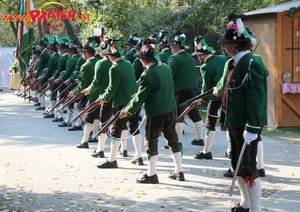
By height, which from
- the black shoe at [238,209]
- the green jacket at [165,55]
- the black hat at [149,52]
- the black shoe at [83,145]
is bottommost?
the black shoe at [83,145]

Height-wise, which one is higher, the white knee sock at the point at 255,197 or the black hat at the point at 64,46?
the black hat at the point at 64,46

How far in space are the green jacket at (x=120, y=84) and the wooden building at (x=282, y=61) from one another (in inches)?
188

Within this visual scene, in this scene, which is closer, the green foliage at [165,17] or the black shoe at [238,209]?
the black shoe at [238,209]

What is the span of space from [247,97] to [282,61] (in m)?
7.93

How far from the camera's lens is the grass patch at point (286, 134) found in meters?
13.0

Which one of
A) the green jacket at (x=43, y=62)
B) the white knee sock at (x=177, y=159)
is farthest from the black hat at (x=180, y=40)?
the green jacket at (x=43, y=62)

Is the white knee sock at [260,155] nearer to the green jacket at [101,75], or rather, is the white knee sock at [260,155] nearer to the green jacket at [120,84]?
the green jacket at [120,84]

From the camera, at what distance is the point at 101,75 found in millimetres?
11453

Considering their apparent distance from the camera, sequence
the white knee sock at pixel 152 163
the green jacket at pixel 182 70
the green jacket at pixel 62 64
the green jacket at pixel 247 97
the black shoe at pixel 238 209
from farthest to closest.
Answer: the green jacket at pixel 62 64
the green jacket at pixel 182 70
the white knee sock at pixel 152 163
the black shoe at pixel 238 209
the green jacket at pixel 247 97

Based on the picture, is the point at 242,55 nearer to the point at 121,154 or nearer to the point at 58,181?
the point at 58,181

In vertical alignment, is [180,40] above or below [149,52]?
above

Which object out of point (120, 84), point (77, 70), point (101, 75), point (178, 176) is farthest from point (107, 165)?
point (77, 70)

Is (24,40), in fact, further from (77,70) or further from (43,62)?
(77,70)

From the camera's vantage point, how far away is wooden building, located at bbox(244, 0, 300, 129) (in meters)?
14.1
